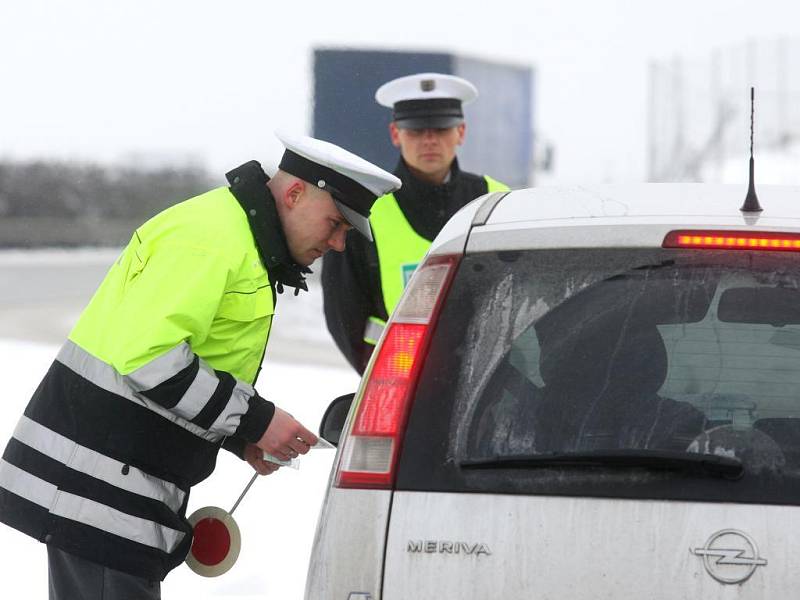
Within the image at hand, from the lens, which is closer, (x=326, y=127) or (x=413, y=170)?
(x=413, y=170)

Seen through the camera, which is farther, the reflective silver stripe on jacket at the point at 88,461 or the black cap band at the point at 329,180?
the black cap band at the point at 329,180

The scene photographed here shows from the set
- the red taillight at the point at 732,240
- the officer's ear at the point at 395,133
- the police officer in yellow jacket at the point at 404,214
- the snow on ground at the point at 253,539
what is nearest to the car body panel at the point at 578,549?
the red taillight at the point at 732,240

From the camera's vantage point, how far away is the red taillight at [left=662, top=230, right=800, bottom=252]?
108 inches

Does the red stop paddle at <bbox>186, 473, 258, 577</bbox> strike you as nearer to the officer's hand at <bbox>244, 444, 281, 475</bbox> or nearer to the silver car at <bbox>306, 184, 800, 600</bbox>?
the officer's hand at <bbox>244, 444, 281, 475</bbox>

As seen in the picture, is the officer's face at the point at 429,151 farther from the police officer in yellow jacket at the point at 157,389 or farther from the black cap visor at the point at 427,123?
the police officer in yellow jacket at the point at 157,389

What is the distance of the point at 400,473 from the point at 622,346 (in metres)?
0.48

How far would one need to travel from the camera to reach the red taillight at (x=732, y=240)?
2.76 meters

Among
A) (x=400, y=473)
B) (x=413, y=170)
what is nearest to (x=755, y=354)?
(x=400, y=473)

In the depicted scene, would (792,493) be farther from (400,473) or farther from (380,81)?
(380,81)

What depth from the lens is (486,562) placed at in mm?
2607

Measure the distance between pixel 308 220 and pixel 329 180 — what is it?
12cm

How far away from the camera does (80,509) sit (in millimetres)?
3514

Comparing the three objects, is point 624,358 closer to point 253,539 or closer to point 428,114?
point 428,114

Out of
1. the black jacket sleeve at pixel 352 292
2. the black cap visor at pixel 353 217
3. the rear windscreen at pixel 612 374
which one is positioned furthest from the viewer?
the black jacket sleeve at pixel 352 292
